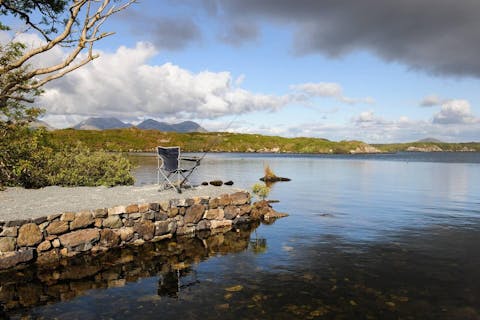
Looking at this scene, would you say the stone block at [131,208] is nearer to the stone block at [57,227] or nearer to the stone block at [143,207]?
the stone block at [143,207]

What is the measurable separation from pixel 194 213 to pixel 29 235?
5378mm

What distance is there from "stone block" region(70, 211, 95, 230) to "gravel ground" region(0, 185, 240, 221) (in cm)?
53

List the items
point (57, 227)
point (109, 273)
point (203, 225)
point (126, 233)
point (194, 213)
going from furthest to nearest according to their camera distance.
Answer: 1. point (203, 225)
2. point (194, 213)
3. point (126, 233)
4. point (57, 227)
5. point (109, 273)

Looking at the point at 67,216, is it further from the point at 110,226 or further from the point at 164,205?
the point at 164,205

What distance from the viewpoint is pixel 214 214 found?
13.5m

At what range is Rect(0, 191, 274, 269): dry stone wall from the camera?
29.0 feet

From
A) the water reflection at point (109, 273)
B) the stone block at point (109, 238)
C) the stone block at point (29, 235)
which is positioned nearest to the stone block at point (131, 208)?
the stone block at point (109, 238)

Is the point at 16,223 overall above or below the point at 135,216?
above

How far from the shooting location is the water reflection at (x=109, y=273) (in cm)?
Answer: 730

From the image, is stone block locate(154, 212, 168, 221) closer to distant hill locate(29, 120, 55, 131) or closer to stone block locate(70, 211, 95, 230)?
stone block locate(70, 211, 95, 230)

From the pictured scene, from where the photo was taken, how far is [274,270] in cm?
891

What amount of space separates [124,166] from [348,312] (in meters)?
14.2

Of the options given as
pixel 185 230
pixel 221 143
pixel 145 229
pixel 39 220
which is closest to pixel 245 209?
pixel 185 230

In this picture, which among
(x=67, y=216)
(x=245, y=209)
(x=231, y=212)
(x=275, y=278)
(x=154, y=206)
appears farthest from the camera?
(x=245, y=209)
